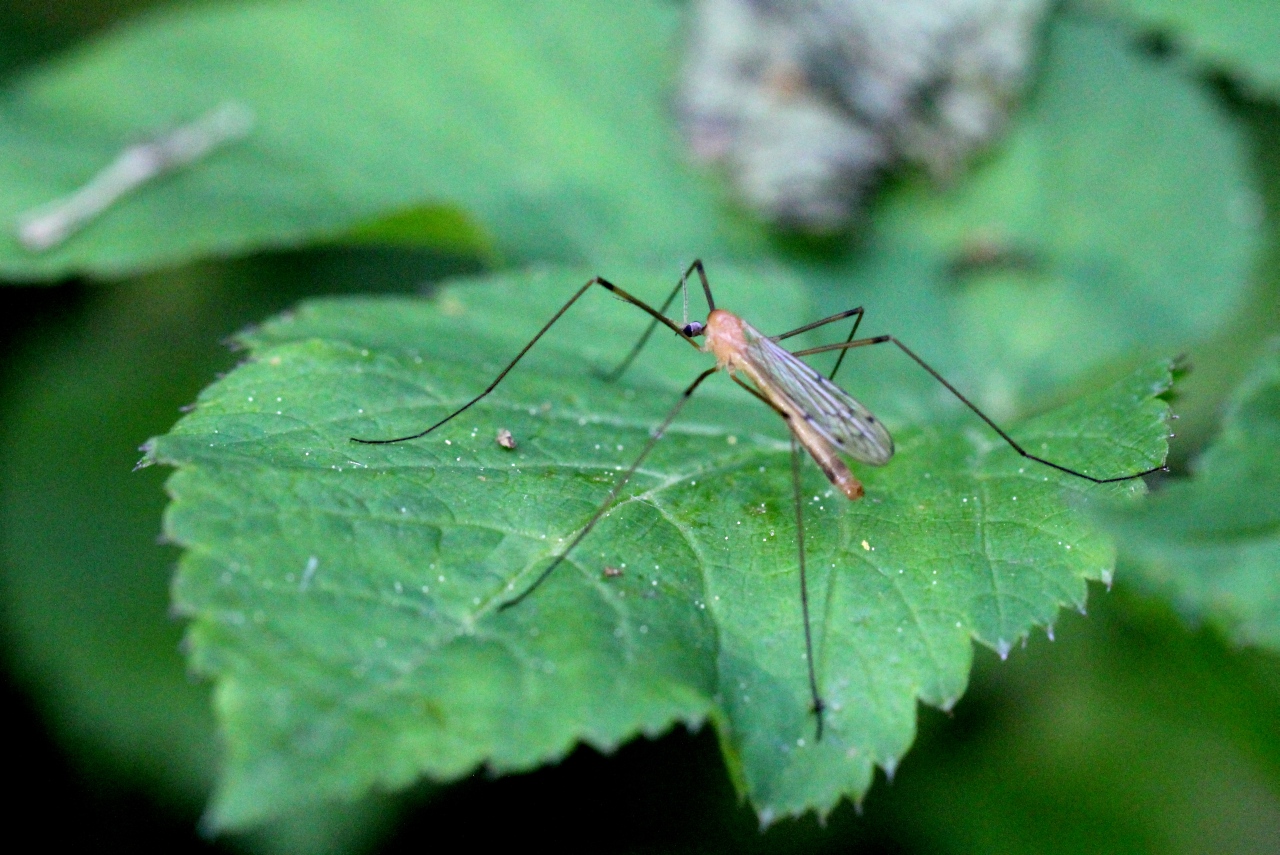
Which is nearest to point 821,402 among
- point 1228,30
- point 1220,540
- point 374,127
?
point 1220,540

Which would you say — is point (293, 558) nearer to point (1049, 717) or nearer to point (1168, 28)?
point (1049, 717)

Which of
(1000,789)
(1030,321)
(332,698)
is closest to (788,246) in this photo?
(1030,321)

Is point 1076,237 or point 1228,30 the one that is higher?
point 1228,30

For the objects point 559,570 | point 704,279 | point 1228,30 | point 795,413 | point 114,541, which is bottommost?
point 114,541

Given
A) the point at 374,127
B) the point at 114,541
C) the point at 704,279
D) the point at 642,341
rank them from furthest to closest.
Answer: the point at 114,541 → the point at 374,127 → the point at 704,279 → the point at 642,341

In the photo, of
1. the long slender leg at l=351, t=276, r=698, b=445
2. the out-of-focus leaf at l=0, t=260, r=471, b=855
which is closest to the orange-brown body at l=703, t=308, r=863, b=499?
the long slender leg at l=351, t=276, r=698, b=445

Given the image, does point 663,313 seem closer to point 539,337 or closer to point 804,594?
point 539,337

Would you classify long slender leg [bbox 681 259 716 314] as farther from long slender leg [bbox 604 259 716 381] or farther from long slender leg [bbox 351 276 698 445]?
long slender leg [bbox 351 276 698 445]
